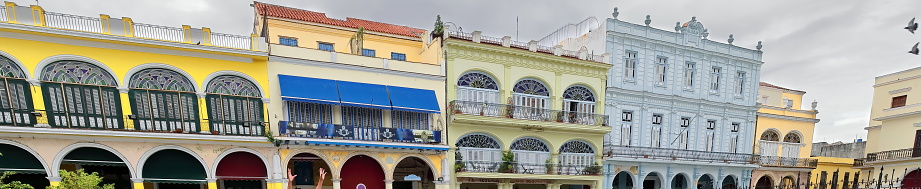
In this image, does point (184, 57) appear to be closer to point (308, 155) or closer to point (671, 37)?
point (308, 155)

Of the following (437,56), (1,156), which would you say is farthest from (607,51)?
(1,156)

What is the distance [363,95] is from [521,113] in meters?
6.58

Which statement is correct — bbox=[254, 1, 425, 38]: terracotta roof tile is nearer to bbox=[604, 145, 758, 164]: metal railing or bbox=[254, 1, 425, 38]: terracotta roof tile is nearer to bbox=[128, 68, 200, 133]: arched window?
bbox=[128, 68, 200, 133]: arched window

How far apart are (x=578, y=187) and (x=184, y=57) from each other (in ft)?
55.9

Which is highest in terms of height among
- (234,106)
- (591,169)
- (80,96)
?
(80,96)

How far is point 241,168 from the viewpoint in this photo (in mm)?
15188

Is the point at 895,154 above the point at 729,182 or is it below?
above

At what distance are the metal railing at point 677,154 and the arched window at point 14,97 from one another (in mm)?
20363

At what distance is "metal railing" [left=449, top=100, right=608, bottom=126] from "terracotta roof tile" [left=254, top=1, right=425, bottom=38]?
4.35 meters

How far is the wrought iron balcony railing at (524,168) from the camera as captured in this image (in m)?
18.2

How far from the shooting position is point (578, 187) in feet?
70.6

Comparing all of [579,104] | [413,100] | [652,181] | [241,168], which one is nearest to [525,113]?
[579,104]

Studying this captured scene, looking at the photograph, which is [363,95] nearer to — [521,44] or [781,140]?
[521,44]

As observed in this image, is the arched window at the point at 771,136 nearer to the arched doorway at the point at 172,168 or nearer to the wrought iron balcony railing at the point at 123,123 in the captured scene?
the wrought iron balcony railing at the point at 123,123
